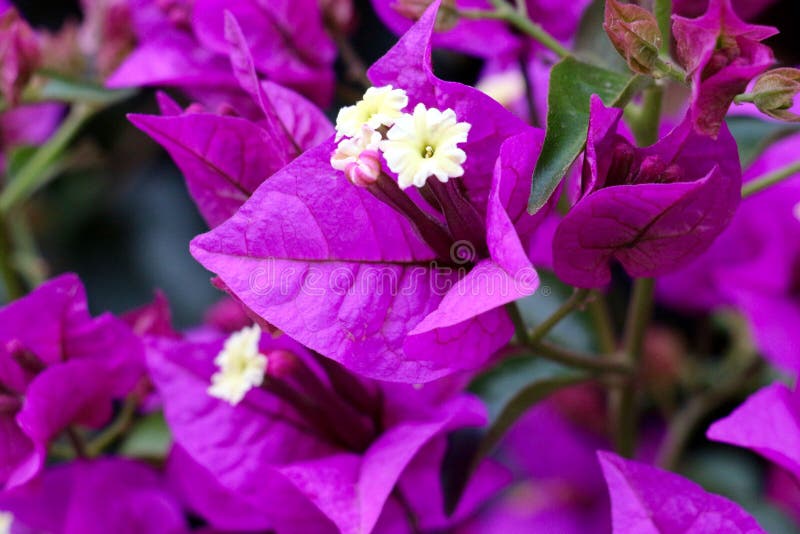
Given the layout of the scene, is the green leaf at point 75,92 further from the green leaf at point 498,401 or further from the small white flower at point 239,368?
the green leaf at point 498,401

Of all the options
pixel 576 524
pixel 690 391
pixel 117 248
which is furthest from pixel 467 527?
pixel 117 248

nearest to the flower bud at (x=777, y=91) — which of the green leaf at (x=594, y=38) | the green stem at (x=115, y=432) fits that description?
the green leaf at (x=594, y=38)

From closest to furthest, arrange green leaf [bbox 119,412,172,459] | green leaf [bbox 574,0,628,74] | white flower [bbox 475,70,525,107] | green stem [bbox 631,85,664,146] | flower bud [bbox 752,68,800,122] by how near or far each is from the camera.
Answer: flower bud [bbox 752,68,800,122], green stem [bbox 631,85,664,146], green leaf [bbox 574,0,628,74], green leaf [bbox 119,412,172,459], white flower [bbox 475,70,525,107]

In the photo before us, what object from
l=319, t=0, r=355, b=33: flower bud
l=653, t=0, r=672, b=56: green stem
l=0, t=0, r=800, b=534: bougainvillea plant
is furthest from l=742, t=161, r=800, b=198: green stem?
l=319, t=0, r=355, b=33: flower bud

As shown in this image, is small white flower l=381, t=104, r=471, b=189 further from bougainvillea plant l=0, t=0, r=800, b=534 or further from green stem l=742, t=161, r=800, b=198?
green stem l=742, t=161, r=800, b=198

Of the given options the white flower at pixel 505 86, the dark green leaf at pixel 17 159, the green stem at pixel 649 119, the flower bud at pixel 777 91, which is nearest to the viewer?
the flower bud at pixel 777 91

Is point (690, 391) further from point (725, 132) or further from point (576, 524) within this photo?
point (725, 132)
